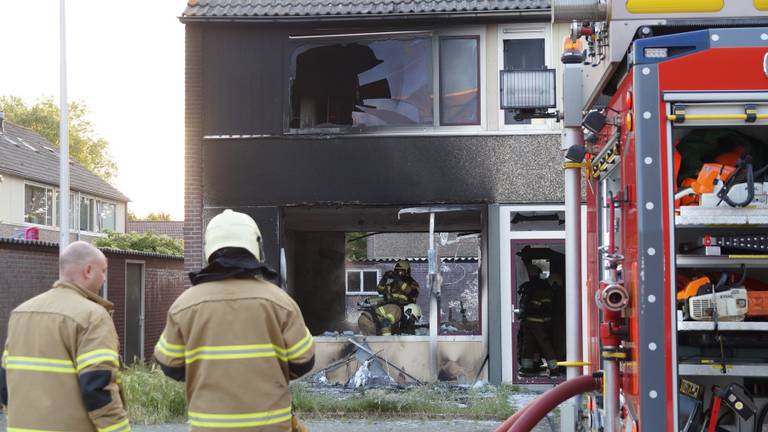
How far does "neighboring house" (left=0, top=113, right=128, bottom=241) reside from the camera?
34156 millimetres

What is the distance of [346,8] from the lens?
13734 mm

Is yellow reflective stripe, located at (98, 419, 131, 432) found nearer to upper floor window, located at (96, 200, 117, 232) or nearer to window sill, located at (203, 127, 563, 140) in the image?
window sill, located at (203, 127, 563, 140)

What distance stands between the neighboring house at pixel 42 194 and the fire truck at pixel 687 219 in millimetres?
29444

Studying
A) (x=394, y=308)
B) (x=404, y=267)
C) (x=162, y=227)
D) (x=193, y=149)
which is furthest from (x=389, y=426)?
(x=162, y=227)

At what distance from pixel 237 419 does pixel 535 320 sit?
1035cm

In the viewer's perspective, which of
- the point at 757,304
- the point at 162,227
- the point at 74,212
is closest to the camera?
the point at 757,304

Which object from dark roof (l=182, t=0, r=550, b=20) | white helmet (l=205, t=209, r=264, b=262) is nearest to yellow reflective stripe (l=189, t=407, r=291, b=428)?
white helmet (l=205, t=209, r=264, b=262)

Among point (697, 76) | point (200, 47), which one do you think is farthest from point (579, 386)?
point (200, 47)

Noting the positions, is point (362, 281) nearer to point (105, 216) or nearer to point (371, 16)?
point (105, 216)

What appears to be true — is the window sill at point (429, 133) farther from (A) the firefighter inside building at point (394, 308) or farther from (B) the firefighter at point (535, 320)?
(A) the firefighter inside building at point (394, 308)

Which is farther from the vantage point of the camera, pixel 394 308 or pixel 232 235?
pixel 394 308

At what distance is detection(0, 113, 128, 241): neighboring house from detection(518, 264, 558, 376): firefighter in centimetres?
2190

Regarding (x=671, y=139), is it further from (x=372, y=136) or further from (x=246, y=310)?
(x=372, y=136)

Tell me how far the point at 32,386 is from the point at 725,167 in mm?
3311
